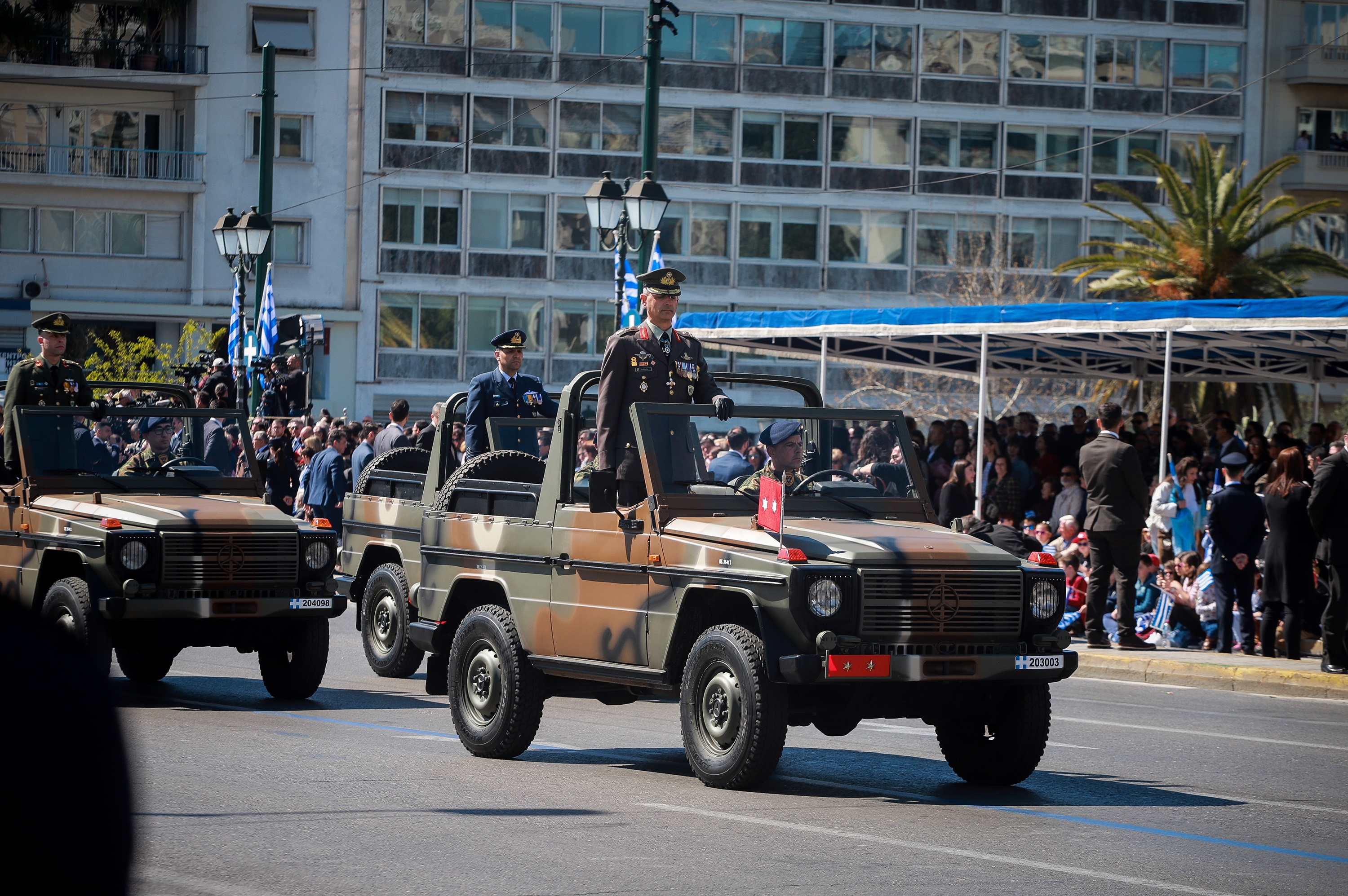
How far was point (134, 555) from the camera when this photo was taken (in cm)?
1127

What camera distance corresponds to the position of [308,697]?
12.3m

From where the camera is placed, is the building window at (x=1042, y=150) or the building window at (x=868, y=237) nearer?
the building window at (x=868, y=237)

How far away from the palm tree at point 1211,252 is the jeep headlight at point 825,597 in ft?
111

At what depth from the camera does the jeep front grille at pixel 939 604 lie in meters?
8.31

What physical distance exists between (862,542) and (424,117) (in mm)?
47130

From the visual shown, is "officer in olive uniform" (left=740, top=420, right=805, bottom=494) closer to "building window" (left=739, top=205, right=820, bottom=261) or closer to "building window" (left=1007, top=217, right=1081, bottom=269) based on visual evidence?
"building window" (left=739, top=205, right=820, bottom=261)

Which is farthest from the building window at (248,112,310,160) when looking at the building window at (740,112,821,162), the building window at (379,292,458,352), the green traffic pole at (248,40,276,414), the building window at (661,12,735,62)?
the green traffic pole at (248,40,276,414)

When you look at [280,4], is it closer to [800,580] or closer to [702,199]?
[702,199]

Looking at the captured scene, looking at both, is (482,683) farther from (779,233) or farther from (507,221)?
(779,233)

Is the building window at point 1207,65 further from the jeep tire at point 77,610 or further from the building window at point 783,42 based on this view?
the jeep tire at point 77,610

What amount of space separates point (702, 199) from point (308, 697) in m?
43.7

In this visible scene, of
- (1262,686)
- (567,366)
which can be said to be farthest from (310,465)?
(567,366)

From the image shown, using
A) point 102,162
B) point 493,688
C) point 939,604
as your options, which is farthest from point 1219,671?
point 102,162

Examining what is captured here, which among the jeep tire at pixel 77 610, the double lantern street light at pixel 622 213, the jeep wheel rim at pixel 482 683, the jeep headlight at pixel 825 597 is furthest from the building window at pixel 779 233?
the jeep headlight at pixel 825 597
